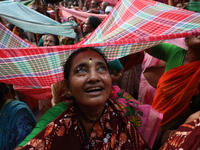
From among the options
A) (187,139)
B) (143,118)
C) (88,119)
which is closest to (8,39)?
(88,119)

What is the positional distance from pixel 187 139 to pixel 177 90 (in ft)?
3.32

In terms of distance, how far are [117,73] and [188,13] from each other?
0.96m

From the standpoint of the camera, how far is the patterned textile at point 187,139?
0.73m

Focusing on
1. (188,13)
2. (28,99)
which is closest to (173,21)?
(188,13)

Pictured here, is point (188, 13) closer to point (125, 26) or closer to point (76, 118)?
point (125, 26)

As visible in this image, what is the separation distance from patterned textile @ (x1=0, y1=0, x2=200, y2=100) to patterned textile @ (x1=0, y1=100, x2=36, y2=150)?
0.28 metres

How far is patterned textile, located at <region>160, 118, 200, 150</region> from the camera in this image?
728 mm

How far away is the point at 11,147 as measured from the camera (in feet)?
4.26

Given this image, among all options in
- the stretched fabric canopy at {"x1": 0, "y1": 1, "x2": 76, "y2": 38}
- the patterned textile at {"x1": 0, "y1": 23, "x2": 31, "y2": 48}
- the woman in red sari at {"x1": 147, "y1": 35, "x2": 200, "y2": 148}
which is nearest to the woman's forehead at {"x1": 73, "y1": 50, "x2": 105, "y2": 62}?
the patterned textile at {"x1": 0, "y1": 23, "x2": 31, "y2": 48}

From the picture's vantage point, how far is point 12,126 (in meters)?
1.31

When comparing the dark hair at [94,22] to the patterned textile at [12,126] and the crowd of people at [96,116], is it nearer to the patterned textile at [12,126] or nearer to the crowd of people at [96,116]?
the crowd of people at [96,116]

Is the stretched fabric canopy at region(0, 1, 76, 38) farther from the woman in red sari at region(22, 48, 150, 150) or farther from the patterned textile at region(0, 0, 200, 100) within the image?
the woman in red sari at region(22, 48, 150, 150)

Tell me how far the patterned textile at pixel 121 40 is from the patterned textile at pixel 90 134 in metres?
0.33

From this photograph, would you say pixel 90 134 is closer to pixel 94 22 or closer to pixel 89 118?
pixel 89 118
